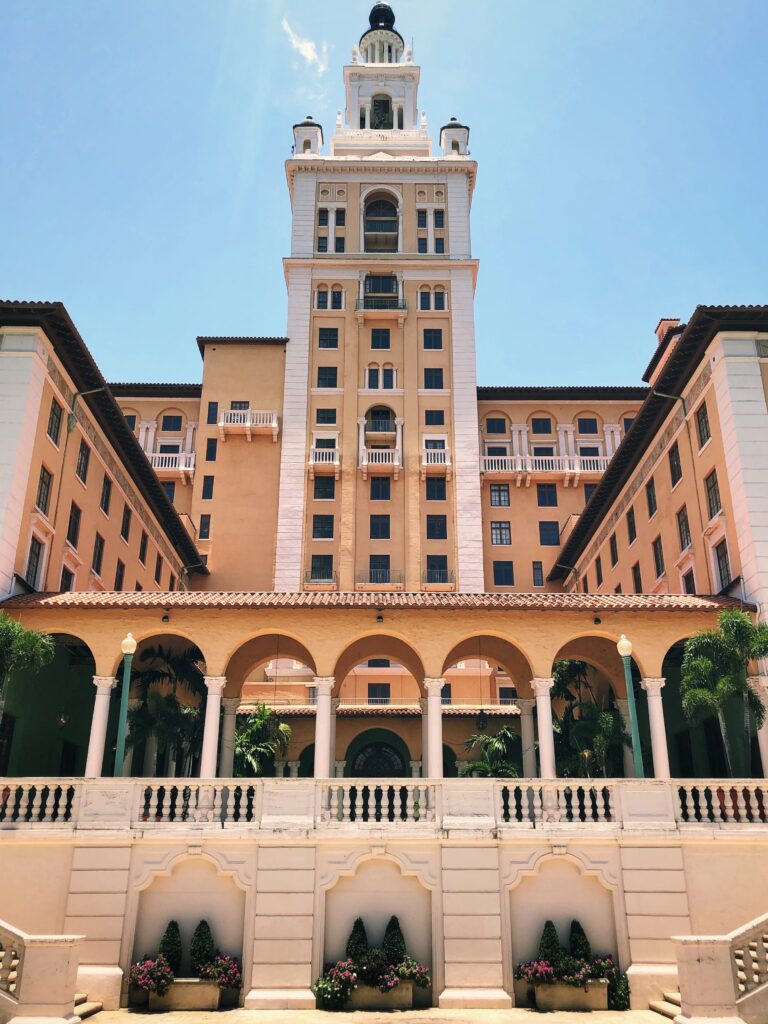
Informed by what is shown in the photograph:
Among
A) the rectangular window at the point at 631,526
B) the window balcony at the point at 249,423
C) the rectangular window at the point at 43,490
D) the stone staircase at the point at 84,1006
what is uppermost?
the window balcony at the point at 249,423

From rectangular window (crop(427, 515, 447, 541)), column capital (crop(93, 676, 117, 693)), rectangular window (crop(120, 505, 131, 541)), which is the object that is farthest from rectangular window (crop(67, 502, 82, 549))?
rectangular window (crop(427, 515, 447, 541))

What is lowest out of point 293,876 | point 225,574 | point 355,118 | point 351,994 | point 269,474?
point 351,994

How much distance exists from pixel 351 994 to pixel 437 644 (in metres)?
10.1

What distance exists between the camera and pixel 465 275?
197 ft

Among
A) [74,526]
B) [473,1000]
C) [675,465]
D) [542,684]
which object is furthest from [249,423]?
[473,1000]

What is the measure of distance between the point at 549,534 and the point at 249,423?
64.9 ft

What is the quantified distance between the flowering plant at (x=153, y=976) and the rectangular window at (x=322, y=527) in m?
36.1

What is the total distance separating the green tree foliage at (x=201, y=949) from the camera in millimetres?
19234

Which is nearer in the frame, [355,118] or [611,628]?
[611,628]

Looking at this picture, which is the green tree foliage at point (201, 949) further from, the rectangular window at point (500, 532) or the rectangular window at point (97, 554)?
the rectangular window at point (500, 532)

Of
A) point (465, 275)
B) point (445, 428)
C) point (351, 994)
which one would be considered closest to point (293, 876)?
point (351, 994)

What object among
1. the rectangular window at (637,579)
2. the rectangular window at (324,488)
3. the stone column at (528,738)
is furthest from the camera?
the rectangular window at (324,488)

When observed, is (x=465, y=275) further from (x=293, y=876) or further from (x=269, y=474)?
(x=293, y=876)

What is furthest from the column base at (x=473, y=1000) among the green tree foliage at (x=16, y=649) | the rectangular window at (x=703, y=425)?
the rectangular window at (x=703, y=425)
